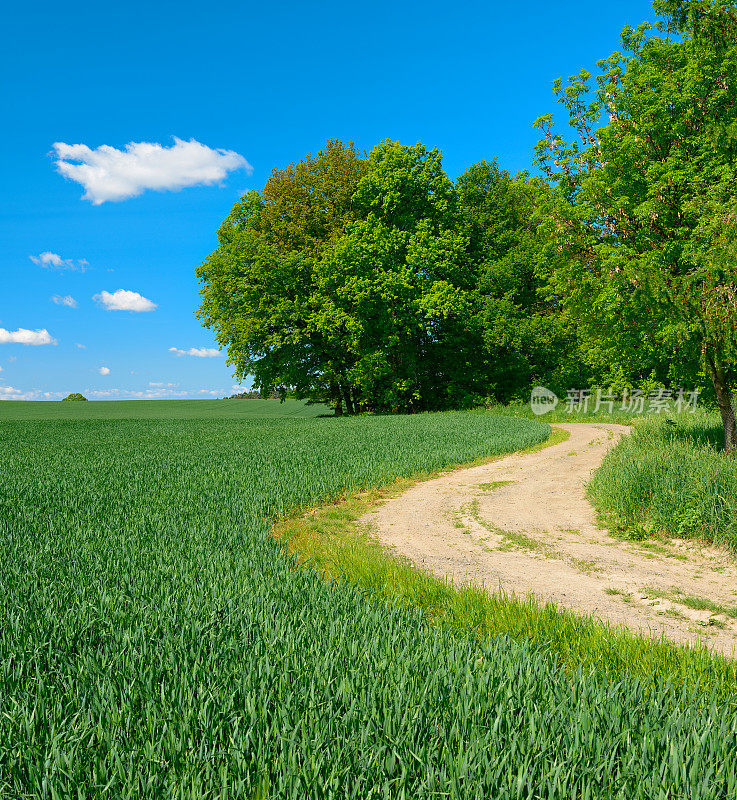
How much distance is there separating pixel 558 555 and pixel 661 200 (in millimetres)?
7590

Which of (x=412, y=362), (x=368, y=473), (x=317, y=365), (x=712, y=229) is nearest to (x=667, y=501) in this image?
(x=712, y=229)

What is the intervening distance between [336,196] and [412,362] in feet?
44.0

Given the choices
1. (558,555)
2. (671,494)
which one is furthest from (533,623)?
(671,494)

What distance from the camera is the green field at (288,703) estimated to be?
82.0 inches

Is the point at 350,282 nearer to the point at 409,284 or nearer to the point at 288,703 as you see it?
the point at 409,284

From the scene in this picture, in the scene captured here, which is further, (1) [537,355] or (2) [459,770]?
(1) [537,355]

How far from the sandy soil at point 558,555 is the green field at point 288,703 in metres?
1.77

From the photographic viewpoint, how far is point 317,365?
3534cm

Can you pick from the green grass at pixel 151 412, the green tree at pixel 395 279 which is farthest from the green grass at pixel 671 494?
the green grass at pixel 151 412

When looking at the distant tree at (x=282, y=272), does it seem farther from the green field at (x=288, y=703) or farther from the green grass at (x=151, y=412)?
the green field at (x=288, y=703)

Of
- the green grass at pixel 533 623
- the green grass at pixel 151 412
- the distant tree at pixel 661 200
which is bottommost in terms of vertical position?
the green grass at pixel 533 623

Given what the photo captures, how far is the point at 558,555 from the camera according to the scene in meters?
6.72

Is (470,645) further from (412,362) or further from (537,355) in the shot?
(537,355)

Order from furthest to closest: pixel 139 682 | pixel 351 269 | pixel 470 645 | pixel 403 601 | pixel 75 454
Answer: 1. pixel 351 269
2. pixel 75 454
3. pixel 403 601
4. pixel 470 645
5. pixel 139 682
